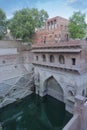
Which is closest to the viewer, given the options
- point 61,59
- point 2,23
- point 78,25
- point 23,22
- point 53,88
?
point 61,59

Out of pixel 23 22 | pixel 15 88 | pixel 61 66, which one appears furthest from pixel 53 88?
pixel 23 22

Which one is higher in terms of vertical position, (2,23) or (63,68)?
(2,23)

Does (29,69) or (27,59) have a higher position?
(27,59)

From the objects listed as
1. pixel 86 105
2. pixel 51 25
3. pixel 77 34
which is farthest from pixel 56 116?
pixel 51 25

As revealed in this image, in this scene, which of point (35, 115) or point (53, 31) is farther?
point (53, 31)

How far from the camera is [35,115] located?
14.8 m

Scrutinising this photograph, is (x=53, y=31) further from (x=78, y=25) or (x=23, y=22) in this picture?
(x=23, y=22)

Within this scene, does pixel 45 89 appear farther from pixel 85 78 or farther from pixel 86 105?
pixel 86 105

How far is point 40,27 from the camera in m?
24.6

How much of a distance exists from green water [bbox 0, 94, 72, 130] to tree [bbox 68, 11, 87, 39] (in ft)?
35.8

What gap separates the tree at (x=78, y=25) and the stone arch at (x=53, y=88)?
28.0ft

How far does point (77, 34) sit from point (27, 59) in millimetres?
9009

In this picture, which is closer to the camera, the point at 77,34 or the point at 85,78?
the point at 85,78

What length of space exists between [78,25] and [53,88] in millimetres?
10464
